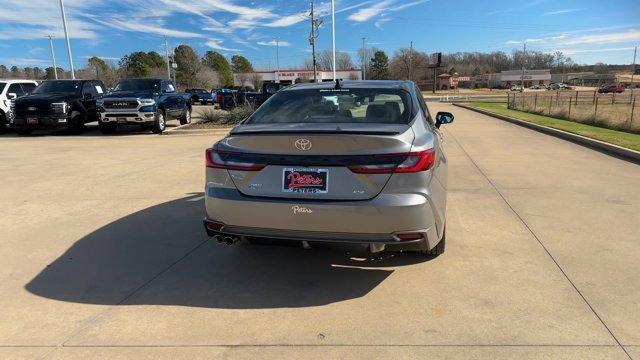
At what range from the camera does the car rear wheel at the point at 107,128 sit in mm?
15641

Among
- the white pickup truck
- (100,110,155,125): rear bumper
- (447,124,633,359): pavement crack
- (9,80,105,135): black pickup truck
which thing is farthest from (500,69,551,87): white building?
(447,124,633,359): pavement crack

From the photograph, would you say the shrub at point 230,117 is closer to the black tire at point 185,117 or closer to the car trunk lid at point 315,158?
the black tire at point 185,117

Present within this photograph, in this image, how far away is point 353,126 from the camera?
11.8 ft

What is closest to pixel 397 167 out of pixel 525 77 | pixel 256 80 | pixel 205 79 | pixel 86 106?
pixel 86 106

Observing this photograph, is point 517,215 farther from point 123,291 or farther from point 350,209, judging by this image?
point 123,291

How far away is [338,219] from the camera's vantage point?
3.33 m

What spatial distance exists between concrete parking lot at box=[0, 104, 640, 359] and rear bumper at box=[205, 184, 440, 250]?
1.77ft

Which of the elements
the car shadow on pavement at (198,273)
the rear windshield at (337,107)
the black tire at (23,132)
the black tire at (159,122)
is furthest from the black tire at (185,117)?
the rear windshield at (337,107)

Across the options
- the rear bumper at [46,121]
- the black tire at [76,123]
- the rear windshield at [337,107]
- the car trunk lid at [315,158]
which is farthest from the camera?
the black tire at [76,123]

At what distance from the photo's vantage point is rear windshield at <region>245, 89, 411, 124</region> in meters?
4.09

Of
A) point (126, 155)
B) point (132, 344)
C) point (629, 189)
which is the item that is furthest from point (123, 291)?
point (126, 155)

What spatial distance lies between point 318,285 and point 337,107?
1.62 m

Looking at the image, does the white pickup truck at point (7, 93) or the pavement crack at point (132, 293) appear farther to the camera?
the white pickup truck at point (7, 93)

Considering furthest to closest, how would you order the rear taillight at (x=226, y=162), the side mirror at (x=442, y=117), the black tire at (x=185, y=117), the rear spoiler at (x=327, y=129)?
the black tire at (x=185, y=117)
the side mirror at (x=442, y=117)
the rear taillight at (x=226, y=162)
the rear spoiler at (x=327, y=129)
